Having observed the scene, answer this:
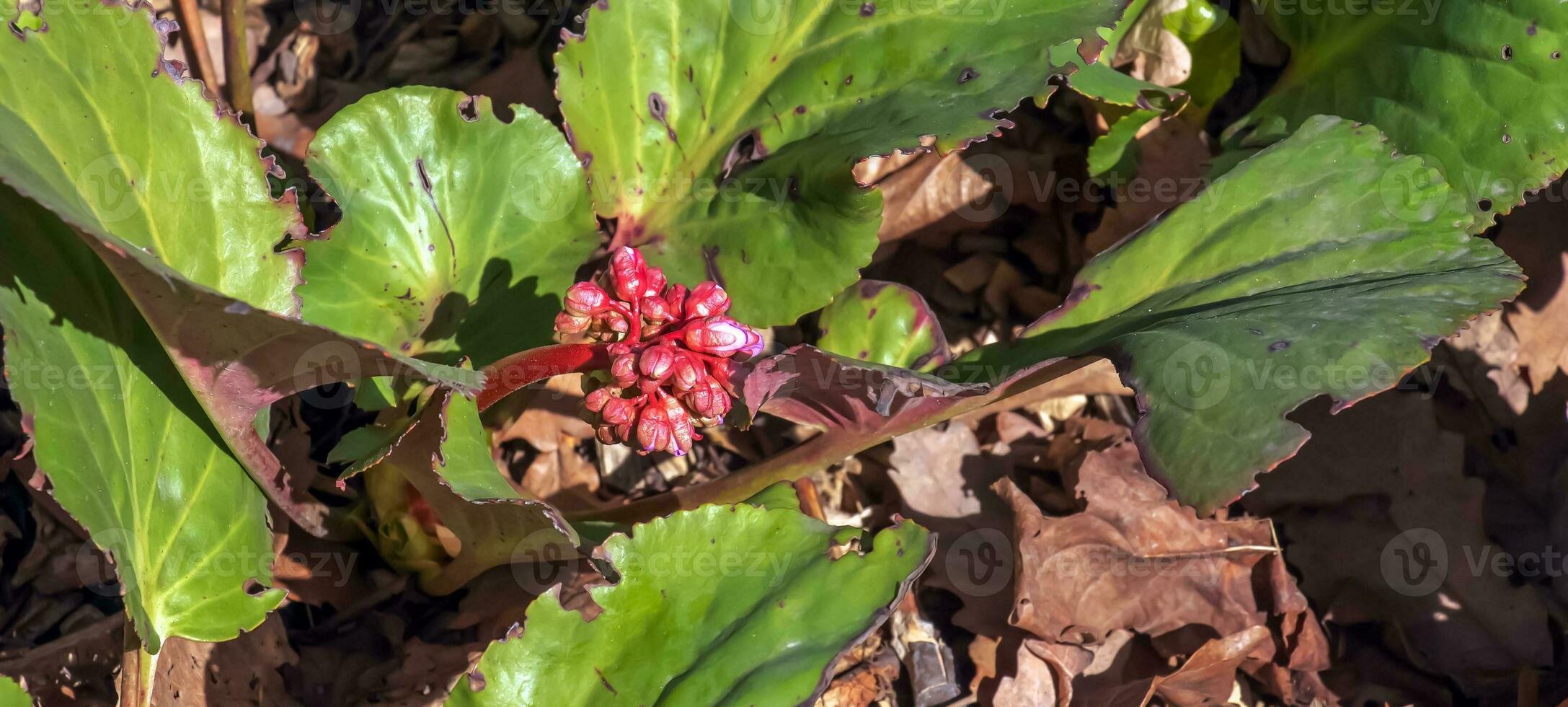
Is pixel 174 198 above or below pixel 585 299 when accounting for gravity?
above

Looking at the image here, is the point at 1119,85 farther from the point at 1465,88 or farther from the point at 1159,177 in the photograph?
the point at 1465,88

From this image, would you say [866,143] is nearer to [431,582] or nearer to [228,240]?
[228,240]

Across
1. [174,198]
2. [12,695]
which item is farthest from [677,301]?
[12,695]

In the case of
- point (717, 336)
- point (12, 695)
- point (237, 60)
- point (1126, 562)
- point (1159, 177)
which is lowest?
point (1126, 562)

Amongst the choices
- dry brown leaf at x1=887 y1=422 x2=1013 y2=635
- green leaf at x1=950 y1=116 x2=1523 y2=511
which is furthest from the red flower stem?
dry brown leaf at x1=887 y1=422 x2=1013 y2=635

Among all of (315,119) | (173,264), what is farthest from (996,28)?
(315,119)

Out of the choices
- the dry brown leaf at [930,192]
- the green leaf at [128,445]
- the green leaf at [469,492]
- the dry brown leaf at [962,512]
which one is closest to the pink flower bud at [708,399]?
the green leaf at [469,492]
